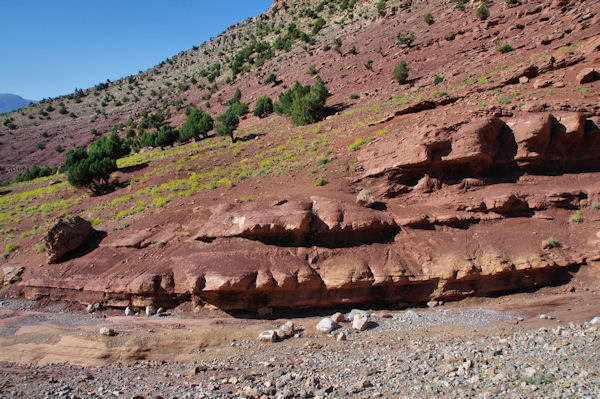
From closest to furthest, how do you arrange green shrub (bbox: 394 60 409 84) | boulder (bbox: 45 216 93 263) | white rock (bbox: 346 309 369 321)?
white rock (bbox: 346 309 369 321)
boulder (bbox: 45 216 93 263)
green shrub (bbox: 394 60 409 84)

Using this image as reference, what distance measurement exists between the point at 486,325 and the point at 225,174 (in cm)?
1612

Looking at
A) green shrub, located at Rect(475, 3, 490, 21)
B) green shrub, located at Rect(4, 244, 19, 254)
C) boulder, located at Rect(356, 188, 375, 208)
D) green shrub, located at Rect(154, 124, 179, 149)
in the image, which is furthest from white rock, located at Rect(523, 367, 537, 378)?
green shrub, located at Rect(475, 3, 490, 21)

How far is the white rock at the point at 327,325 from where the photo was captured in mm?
9303

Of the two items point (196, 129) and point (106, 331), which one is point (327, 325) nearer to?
point (106, 331)

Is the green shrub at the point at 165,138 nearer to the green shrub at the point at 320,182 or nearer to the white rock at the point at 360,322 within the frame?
the green shrub at the point at 320,182

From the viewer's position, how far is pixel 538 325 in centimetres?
820

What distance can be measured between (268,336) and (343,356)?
2.33 m

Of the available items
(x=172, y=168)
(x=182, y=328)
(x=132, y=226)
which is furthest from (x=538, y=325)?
(x=172, y=168)

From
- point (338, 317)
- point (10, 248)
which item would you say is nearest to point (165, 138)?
point (10, 248)

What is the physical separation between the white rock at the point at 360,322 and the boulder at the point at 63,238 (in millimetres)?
12475

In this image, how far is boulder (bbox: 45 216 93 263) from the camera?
13.2m

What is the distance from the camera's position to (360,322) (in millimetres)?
9203

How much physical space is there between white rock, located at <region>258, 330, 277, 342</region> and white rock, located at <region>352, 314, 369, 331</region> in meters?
2.41

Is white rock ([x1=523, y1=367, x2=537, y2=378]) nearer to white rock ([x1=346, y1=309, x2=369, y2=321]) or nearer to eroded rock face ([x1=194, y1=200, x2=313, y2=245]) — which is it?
white rock ([x1=346, y1=309, x2=369, y2=321])
